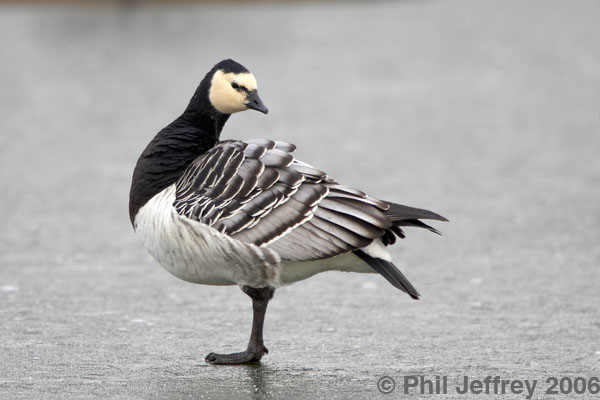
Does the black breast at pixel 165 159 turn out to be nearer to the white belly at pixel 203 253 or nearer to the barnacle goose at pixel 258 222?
the barnacle goose at pixel 258 222

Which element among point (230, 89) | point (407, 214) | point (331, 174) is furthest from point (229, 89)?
point (331, 174)

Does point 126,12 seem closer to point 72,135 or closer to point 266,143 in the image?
point 72,135

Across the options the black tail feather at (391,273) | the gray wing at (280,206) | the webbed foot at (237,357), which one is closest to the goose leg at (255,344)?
the webbed foot at (237,357)

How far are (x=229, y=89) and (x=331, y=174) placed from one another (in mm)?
3804

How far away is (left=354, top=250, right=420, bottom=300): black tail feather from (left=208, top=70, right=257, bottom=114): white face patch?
3.24ft

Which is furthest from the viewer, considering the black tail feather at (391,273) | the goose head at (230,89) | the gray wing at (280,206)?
the goose head at (230,89)

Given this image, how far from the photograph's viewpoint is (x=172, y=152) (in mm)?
5031

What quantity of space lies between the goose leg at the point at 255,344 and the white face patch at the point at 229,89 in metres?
0.91

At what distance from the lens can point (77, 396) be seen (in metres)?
4.22

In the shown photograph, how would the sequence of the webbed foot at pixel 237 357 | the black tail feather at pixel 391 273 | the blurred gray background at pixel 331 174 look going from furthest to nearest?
the blurred gray background at pixel 331 174, the webbed foot at pixel 237 357, the black tail feather at pixel 391 273

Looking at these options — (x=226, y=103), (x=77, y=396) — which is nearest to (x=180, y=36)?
(x=226, y=103)

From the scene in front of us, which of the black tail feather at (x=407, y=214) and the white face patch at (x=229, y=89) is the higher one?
the white face patch at (x=229, y=89)

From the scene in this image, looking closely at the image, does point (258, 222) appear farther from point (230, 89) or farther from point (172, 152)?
point (230, 89)

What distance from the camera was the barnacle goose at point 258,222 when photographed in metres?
4.59
